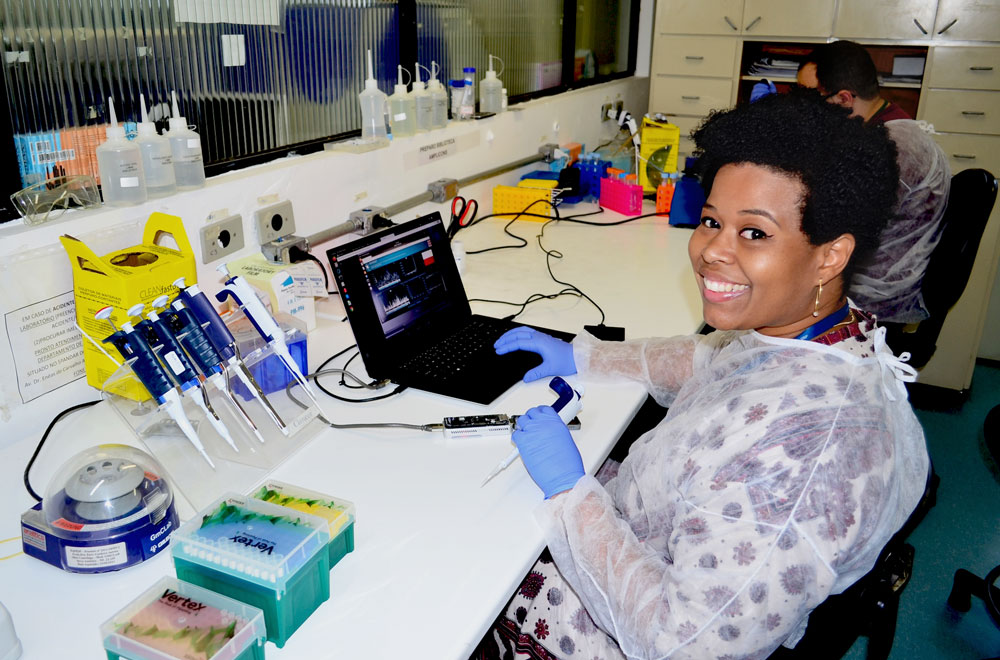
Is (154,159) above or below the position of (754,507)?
above

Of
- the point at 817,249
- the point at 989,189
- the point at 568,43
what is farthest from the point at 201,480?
the point at 568,43

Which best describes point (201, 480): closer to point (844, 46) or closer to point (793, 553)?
point (793, 553)

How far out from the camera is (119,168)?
4.31ft

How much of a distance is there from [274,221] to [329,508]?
0.90 meters

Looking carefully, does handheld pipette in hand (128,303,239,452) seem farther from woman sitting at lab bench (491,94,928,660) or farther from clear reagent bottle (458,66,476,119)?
clear reagent bottle (458,66,476,119)

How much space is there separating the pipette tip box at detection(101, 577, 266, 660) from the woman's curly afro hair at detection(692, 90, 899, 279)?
2.66 ft

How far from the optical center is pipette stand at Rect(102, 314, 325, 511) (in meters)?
1.09

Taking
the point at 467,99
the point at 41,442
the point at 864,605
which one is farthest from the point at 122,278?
the point at 467,99

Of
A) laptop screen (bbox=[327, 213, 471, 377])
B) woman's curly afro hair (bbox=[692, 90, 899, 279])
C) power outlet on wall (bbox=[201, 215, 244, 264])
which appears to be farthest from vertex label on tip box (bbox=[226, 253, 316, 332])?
woman's curly afro hair (bbox=[692, 90, 899, 279])

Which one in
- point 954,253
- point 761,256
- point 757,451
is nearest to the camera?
point 757,451

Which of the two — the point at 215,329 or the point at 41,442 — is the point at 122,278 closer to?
the point at 215,329

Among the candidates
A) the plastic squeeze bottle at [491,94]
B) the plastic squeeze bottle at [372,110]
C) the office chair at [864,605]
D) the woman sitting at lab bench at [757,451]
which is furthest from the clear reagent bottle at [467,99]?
the office chair at [864,605]

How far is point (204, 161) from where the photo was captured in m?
1.63

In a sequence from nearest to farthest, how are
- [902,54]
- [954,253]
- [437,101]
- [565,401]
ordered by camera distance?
1. [565,401]
2. [954,253]
3. [437,101]
4. [902,54]
